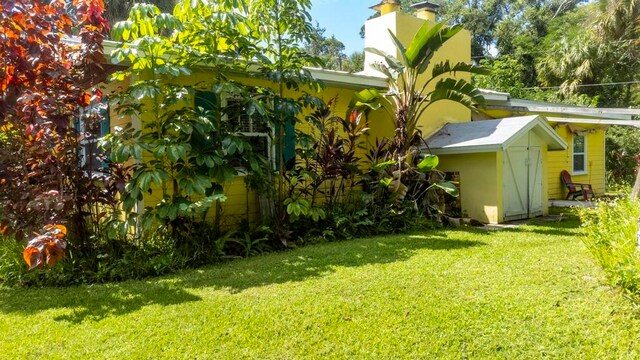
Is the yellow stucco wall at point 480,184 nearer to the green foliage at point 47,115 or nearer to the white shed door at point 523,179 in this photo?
the white shed door at point 523,179

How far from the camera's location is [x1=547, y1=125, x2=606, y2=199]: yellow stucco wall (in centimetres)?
1285

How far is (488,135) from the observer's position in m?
8.90

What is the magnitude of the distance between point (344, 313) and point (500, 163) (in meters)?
6.06

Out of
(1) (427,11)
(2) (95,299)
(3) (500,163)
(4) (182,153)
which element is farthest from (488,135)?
(2) (95,299)

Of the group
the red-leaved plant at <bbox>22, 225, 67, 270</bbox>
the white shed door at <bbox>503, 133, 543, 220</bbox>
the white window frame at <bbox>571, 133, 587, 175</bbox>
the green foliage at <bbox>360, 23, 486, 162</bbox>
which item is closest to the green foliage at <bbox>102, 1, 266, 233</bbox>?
the red-leaved plant at <bbox>22, 225, 67, 270</bbox>

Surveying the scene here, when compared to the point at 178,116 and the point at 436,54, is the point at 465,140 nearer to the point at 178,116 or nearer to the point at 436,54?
the point at 436,54

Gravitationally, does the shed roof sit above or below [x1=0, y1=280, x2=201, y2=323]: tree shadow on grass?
above

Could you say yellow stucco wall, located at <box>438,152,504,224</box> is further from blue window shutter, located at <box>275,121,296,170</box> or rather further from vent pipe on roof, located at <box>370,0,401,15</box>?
vent pipe on roof, located at <box>370,0,401,15</box>

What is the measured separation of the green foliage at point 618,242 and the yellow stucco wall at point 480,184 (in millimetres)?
2896

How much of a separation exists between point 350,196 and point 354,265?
3.13 m

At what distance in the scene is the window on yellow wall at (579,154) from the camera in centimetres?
1373

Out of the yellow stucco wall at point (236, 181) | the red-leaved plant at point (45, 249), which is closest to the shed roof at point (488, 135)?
the yellow stucco wall at point (236, 181)

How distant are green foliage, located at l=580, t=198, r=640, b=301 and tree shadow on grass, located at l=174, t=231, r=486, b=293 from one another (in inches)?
69.7

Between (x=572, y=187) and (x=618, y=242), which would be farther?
(x=572, y=187)
